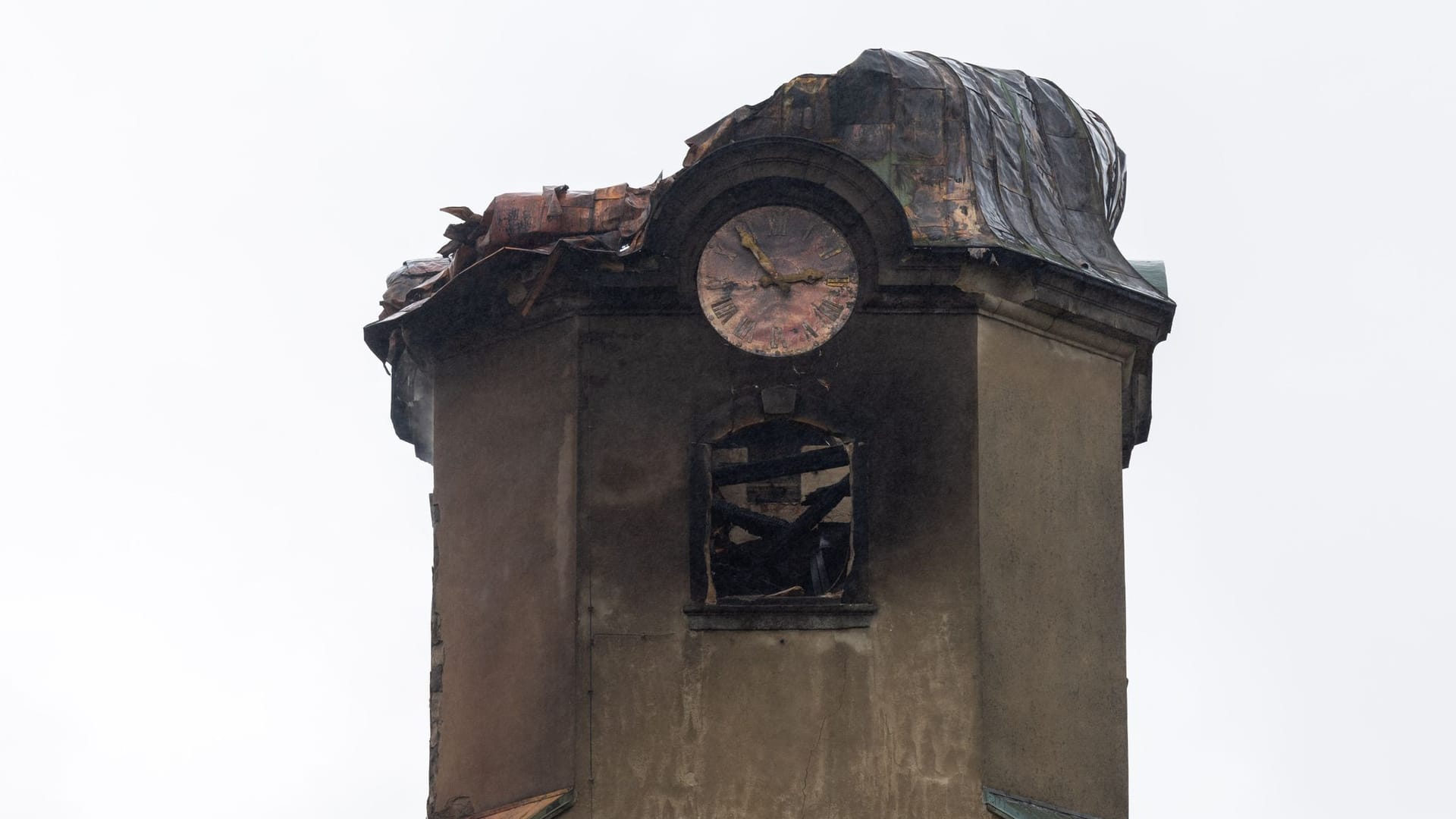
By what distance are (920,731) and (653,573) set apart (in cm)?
248

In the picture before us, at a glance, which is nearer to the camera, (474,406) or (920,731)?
(920,731)

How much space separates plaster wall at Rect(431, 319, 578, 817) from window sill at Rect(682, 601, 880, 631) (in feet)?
3.66

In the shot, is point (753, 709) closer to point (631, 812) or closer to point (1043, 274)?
point (631, 812)

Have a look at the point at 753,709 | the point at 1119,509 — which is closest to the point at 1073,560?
the point at 1119,509

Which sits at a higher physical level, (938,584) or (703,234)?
(703,234)

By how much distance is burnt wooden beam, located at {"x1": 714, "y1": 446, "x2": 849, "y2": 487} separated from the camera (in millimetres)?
34344

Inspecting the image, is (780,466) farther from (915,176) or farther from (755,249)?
(915,176)

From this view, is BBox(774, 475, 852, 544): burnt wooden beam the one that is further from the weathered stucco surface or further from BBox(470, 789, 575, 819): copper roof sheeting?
BBox(470, 789, 575, 819): copper roof sheeting

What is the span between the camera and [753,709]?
33.5 metres

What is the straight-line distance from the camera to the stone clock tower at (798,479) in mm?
33531

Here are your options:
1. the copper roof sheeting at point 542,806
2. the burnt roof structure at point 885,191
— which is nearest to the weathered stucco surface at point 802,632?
the copper roof sheeting at point 542,806

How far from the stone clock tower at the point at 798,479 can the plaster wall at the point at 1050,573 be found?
33mm

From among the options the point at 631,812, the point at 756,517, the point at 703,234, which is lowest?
the point at 631,812

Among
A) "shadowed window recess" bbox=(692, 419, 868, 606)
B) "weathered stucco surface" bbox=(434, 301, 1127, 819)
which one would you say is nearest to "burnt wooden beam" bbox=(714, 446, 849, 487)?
"shadowed window recess" bbox=(692, 419, 868, 606)
